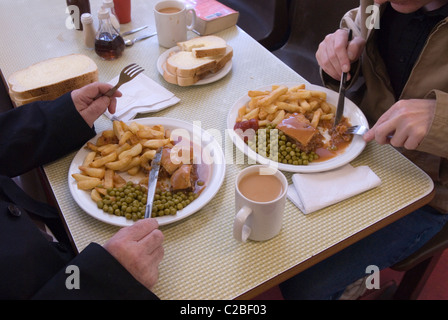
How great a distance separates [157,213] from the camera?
3.90 feet

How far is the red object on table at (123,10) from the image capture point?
2.17 metres

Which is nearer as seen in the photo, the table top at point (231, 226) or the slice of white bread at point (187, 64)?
the table top at point (231, 226)

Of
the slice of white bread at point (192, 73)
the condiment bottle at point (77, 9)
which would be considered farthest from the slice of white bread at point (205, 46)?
the condiment bottle at point (77, 9)

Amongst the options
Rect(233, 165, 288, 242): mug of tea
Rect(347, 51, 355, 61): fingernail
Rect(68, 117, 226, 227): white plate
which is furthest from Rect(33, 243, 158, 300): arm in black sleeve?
Rect(347, 51, 355, 61): fingernail

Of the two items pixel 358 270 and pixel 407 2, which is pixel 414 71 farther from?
pixel 358 270

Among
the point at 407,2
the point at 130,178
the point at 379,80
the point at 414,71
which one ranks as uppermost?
the point at 407,2

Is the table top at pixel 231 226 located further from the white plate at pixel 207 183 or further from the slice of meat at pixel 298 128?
the slice of meat at pixel 298 128

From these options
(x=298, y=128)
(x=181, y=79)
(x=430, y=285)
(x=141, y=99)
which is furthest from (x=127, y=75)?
(x=430, y=285)

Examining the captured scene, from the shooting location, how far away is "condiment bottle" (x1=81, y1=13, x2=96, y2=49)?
1975mm

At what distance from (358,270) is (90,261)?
979 millimetres

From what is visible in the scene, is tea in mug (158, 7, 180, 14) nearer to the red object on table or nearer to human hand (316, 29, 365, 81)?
the red object on table

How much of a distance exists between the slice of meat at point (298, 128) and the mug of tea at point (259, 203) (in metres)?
0.29

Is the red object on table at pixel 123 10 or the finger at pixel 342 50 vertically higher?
the finger at pixel 342 50

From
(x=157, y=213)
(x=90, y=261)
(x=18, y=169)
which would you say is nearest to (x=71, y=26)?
(x=18, y=169)
